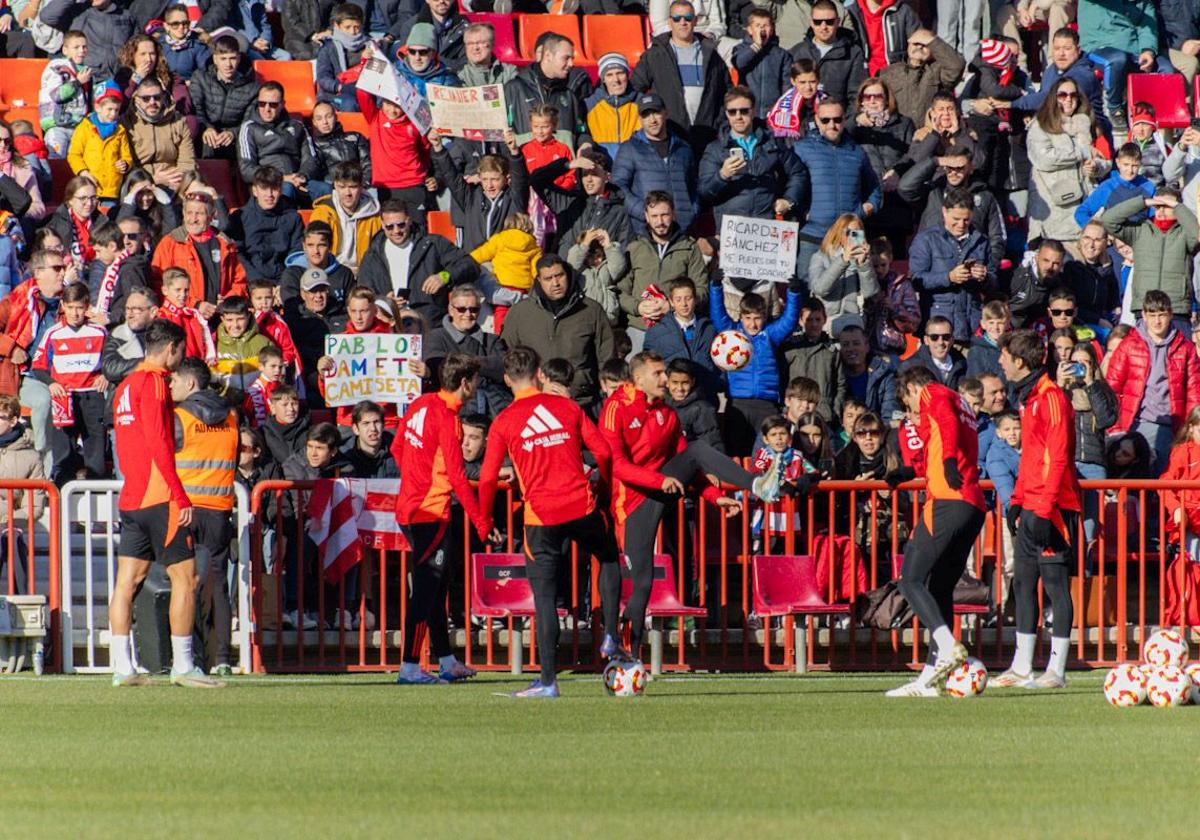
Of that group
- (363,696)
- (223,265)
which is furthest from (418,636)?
(223,265)

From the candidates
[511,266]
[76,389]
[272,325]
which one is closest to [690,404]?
[511,266]

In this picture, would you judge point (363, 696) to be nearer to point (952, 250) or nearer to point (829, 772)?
point (829, 772)

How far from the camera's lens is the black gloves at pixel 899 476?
51.1 ft

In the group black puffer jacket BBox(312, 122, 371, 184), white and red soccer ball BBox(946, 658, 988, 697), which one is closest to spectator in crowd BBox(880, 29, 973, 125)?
black puffer jacket BBox(312, 122, 371, 184)

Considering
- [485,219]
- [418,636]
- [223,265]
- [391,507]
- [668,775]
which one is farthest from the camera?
[485,219]

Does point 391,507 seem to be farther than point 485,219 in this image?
No

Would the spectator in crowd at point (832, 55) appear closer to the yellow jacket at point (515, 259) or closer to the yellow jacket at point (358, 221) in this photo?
the yellow jacket at point (515, 259)

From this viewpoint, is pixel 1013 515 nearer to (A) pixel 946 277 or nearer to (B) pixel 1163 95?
(A) pixel 946 277

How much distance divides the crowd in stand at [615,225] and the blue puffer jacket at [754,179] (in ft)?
0.12

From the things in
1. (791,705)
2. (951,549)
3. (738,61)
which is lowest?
(791,705)

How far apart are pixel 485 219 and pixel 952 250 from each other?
13.9ft

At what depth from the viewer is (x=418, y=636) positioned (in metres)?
14.2

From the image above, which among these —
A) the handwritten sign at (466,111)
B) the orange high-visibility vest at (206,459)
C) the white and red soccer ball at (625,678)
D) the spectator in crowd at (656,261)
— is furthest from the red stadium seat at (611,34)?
the white and red soccer ball at (625,678)

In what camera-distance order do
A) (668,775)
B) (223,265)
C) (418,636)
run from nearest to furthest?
(668,775)
(418,636)
(223,265)
